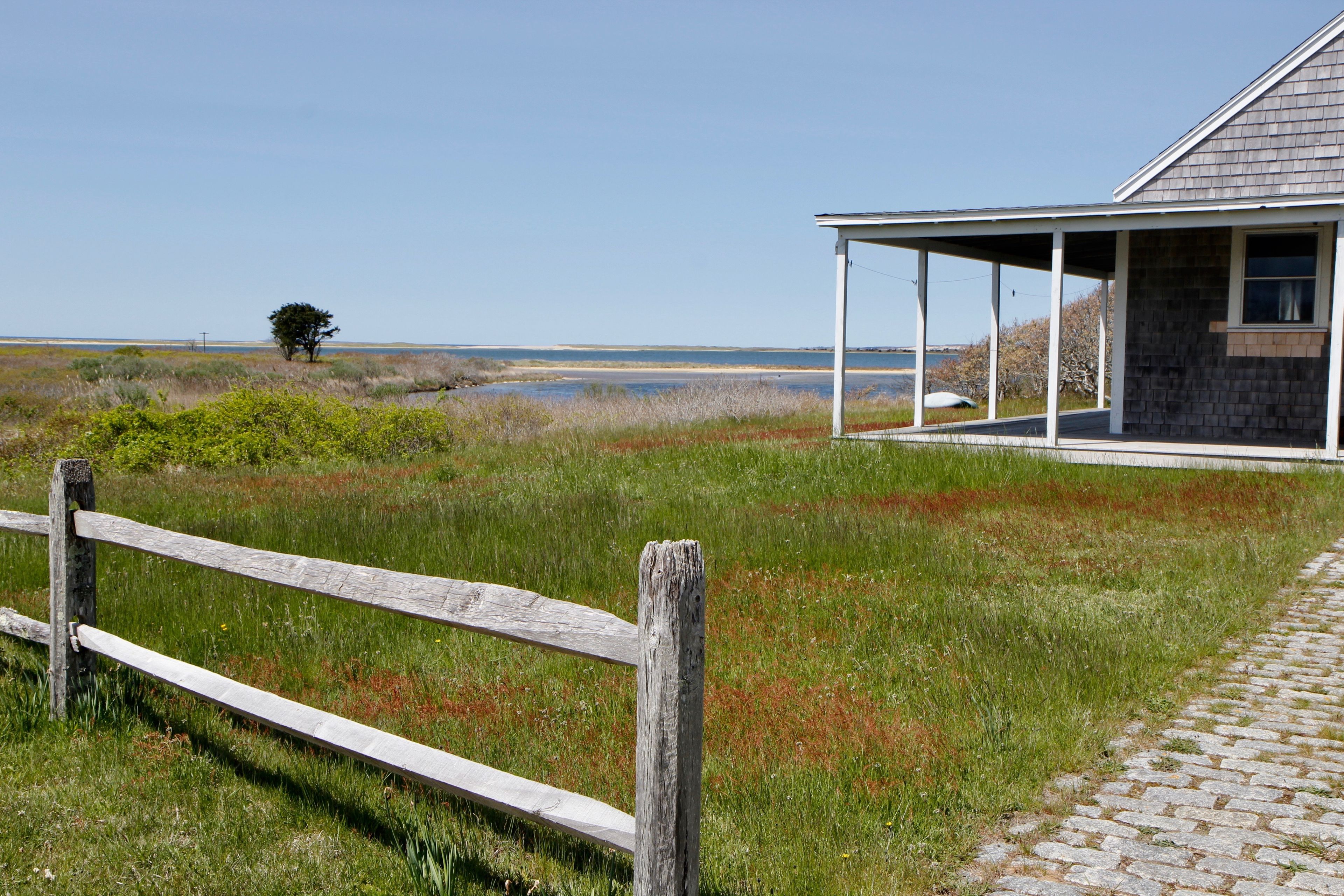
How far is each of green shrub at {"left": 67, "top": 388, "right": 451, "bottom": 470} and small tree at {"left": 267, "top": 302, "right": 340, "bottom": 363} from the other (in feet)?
149

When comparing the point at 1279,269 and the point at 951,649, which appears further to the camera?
the point at 1279,269

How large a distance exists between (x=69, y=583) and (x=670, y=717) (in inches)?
148

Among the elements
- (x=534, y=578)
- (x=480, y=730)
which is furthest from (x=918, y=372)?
(x=480, y=730)

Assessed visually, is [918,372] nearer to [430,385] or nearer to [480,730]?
[480,730]

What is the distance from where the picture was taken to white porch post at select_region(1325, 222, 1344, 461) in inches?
507

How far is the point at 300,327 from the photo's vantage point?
204 ft

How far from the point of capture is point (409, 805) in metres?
4.17

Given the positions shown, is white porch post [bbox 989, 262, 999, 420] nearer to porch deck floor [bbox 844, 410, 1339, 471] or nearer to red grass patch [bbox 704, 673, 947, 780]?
porch deck floor [bbox 844, 410, 1339, 471]

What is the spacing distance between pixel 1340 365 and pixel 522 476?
1034 cm

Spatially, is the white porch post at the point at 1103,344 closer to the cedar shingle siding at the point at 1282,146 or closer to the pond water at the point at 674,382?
the cedar shingle siding at the point at 1282,146

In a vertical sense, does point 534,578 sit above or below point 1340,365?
below

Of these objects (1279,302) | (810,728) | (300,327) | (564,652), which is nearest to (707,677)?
(810,728)

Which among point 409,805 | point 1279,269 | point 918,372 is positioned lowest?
point 409,805

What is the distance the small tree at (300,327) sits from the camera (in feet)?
202
